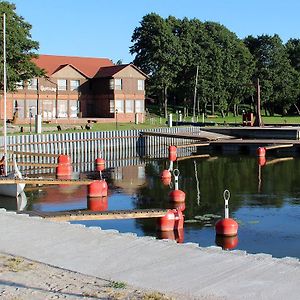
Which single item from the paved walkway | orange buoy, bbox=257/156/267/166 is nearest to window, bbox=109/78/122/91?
orange buoy, bbox=257/156/267/166

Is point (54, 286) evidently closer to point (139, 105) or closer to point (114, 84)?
point (114, 84)

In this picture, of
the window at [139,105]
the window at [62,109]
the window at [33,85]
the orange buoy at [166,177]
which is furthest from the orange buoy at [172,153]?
the window at [139,105]

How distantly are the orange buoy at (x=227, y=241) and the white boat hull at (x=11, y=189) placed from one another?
10305 mm

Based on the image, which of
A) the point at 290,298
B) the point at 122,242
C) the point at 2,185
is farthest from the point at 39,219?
the point at 2,185

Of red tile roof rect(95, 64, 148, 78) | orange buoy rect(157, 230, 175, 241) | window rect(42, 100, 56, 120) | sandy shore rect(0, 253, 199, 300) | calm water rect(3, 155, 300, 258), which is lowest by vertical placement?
calm water rect(3, 155, 300, 258)

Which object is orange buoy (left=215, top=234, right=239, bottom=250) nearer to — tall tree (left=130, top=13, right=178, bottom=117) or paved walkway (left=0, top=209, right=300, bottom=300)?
paved walkway (left=0, top=209, right=300, bottom=300)

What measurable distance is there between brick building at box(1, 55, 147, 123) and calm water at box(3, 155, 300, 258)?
29.1 meters

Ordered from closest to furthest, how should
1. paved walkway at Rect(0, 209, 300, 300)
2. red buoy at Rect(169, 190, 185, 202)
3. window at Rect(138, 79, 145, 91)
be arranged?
paved walkway at Rect(0, 209, 300, 300)
red buoy at Rect(169, 190, 185, 202)
window at Rect(138, 79, 145, 91)

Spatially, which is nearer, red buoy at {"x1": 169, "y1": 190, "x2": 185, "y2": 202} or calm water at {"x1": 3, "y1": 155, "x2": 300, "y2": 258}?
calm water at {"x1": 3, "y1": 155, "x2": 300, "y2": 258}

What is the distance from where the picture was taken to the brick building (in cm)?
6675

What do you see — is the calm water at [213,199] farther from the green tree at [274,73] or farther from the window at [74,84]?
the green tree at [274,73]

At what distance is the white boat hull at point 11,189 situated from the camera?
922 inches

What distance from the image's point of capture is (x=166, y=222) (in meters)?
17.2

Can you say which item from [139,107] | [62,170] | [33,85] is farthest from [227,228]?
[139,107]
